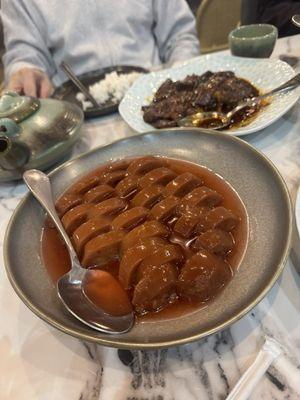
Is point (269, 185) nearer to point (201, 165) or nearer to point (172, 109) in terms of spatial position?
point (201, 165)

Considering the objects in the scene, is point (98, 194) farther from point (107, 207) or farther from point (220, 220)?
point (220, 220)

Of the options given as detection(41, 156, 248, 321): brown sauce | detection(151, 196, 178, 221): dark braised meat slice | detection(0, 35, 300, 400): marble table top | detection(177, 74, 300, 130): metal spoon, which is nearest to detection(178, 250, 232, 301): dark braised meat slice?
detection(41, 156, 248, 321): brown sauce

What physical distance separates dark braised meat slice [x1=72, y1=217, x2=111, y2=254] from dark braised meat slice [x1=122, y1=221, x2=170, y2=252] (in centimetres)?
9

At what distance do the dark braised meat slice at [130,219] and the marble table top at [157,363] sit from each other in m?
0.30

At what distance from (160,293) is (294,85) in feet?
3.39

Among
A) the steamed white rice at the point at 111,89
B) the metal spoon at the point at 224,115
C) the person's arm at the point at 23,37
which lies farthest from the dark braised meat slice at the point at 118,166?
the person's arm at the point at 23,37

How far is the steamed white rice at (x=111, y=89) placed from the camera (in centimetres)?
178

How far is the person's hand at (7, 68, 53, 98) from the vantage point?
1.96m

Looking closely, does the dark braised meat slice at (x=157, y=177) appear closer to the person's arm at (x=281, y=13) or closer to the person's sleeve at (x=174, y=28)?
the person's sleeve at (x=174, y=28)

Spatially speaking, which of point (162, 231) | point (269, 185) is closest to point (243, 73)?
point (269, 185)

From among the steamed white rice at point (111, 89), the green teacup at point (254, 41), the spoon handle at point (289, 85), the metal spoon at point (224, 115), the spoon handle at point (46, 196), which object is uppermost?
the green teacup at point (254, 41)

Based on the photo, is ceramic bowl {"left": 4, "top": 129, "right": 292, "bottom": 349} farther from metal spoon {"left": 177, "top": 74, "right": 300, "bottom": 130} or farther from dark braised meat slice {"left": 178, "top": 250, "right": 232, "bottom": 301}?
metal spoon {"left": 177, "top": 74, "right": 300, "bottom": 130}

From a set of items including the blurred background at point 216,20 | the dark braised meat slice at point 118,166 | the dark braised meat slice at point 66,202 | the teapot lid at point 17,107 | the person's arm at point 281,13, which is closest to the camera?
the dark braised meat slice at point 66,202

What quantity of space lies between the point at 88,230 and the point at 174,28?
6.01ft
